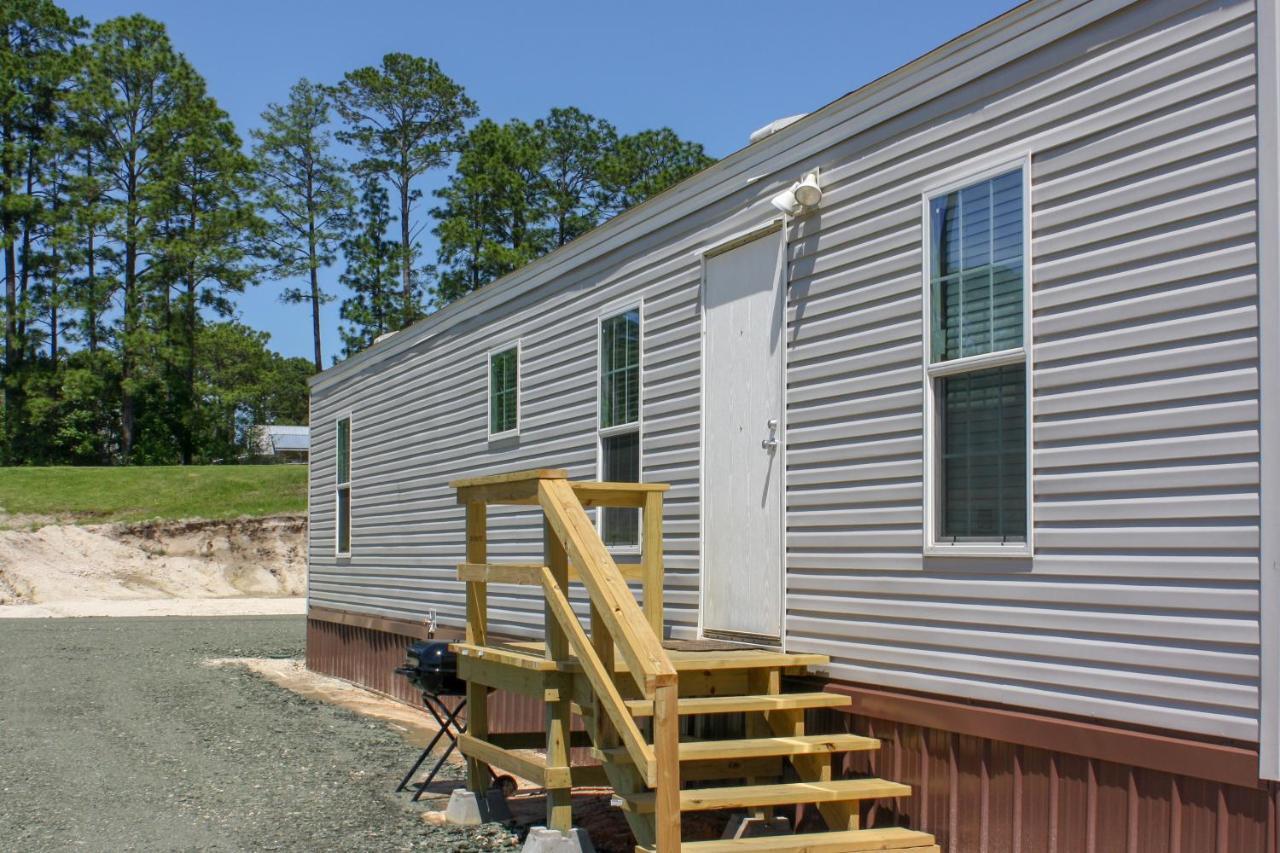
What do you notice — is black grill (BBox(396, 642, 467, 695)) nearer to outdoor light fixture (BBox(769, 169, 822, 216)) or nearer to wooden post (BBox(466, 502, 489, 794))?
wooden post (BBox(466, 502, 489, 794))

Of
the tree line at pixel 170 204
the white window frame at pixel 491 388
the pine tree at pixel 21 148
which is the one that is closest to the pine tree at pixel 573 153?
the tree line at pixel 170 204

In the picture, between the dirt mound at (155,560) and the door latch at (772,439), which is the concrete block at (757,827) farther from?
the dirt mound at (155,560)

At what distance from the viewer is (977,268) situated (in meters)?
5.13

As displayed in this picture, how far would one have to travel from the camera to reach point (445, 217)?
130 ft

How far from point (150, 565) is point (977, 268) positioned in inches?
1226

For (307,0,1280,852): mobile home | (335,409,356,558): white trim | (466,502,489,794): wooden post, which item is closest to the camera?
(307,0,1280,852): mobile home

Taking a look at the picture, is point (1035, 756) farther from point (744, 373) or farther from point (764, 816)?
point (744, 373)

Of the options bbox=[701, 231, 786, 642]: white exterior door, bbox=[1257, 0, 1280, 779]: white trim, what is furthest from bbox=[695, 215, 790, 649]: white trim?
bbox=[1257, 0, 1280, 779]: white trim

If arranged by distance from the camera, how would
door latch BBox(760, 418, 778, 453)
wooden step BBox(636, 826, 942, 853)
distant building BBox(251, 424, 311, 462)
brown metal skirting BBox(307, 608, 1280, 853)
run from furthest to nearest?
distant building BBox(251, 424, 311, 462)
door latch BBox(760, 418, 778, 453)
wooden step BBox(636, 826, 942, 853)
brown metal skirting BBox(307, 608, 1280, 853)

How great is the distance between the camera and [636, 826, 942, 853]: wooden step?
468cm

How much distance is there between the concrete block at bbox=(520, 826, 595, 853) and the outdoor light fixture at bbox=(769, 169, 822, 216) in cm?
315

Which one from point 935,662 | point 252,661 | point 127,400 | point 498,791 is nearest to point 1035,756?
point 935,662

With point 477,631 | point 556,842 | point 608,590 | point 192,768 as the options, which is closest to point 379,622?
point 192,768

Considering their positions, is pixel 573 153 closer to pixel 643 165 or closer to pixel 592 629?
pixel 643 165
